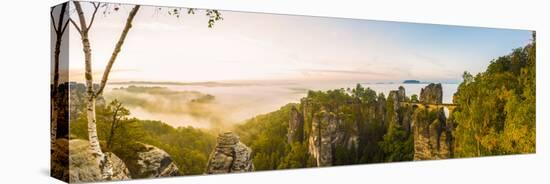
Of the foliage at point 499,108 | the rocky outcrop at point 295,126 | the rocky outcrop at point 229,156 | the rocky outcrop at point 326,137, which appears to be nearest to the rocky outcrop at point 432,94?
the foliage at point 499,108

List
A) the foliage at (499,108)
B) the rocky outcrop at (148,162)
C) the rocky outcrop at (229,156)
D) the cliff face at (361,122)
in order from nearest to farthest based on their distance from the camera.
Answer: the rocky outcrop at (148,162), the rocky outcrop at (229,156), the cliff face at (361,122), the foliage at (499,108)

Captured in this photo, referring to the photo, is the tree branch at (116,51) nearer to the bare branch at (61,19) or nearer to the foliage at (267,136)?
the bare branch at (61,19)

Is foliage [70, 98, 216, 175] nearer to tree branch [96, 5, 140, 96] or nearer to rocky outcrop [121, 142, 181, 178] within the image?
rocky outcrop [121, 142, 181, 178]

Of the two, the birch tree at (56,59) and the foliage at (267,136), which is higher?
the birch tree at (56,59)

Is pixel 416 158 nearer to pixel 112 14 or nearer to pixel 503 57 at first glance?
pixel 503 57

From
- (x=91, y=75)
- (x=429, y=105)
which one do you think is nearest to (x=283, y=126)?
(x=429, y=105)

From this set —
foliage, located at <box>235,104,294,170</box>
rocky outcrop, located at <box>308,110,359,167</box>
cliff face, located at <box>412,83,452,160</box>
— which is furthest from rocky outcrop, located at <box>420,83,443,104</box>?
foliage, located at <box>235,104,294,170</box>
